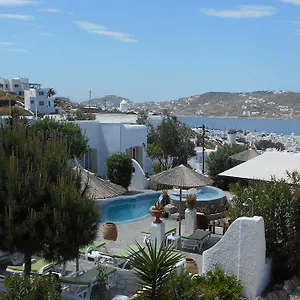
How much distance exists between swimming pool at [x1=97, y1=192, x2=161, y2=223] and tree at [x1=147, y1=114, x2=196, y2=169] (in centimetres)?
599

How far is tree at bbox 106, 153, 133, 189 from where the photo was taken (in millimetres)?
25031

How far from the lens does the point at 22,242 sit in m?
8.41

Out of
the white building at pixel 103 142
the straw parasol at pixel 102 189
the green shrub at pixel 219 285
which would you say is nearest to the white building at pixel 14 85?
the white building at pixel 103 142

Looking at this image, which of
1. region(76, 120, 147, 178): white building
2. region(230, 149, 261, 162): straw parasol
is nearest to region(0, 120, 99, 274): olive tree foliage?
region(230, 149, 261, 162): straw parasol

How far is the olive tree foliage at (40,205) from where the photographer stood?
27.1 feet

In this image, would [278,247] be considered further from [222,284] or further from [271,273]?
[222,284]

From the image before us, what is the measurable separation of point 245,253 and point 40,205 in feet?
16.2

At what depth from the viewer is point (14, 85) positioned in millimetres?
117938

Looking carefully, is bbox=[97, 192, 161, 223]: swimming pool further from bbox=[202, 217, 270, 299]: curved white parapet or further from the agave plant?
the agave plant

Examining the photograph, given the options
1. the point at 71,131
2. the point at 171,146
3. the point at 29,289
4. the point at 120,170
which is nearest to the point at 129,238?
the point at 29,289

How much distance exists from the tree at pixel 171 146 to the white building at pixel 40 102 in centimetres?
5087

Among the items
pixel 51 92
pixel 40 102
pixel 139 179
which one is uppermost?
pixel 51 92

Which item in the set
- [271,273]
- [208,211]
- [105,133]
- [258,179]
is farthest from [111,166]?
[271,273]

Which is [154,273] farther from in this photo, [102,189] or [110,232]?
[110,232]
